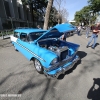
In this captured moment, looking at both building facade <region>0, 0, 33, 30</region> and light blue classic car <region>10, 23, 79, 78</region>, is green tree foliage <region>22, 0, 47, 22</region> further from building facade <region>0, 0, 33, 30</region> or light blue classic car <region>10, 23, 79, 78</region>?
light blue classic car <region>10, 23, 79, 78</region>

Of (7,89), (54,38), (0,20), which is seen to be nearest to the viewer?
(7,89)

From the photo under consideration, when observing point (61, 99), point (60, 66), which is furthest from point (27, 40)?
point (61, 99)

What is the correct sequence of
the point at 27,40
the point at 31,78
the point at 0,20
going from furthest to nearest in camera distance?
the point at 0,20, the point at 27,40, the point at 31,78

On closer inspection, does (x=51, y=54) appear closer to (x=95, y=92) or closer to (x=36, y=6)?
(x=95, y=92)

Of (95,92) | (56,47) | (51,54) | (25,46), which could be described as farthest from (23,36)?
(95,92)

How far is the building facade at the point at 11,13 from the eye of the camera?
21703 millimetres

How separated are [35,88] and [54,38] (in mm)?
2464

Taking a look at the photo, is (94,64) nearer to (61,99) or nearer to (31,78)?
(61,99)

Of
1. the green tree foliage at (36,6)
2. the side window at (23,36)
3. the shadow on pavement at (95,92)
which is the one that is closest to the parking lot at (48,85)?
the shadow on pavement at (95,92)

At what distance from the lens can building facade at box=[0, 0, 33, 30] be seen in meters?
21.7

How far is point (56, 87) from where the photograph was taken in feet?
9.09

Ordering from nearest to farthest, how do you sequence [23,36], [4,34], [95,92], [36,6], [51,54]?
[95,92] < [51,54] < [23,36] < [4,34] < [36,6]

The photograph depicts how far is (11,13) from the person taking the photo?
25.4 meters

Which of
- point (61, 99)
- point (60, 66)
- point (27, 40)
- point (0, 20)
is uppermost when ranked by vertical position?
point (0, 20)
